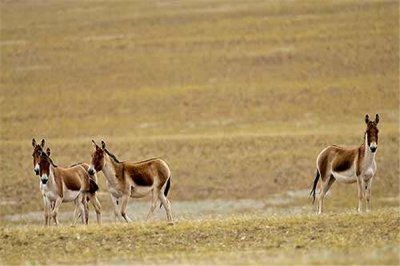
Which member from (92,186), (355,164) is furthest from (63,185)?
(355,164)

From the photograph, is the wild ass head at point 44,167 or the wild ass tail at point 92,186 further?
the wild ass tail at point 92,186

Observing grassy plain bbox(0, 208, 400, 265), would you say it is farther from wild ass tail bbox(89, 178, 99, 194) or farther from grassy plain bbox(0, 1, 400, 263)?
wild ass tail bbox(89, 178, 99, 194)

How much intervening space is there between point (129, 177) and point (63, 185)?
5.58 feet

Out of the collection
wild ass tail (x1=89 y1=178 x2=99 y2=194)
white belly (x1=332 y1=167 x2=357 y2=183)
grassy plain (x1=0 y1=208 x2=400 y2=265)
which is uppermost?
white belly (x1=332 y1=167 x2=357 y2=183)

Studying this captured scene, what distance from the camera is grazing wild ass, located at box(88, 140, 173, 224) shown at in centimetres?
2383

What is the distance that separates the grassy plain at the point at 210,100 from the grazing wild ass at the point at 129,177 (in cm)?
272

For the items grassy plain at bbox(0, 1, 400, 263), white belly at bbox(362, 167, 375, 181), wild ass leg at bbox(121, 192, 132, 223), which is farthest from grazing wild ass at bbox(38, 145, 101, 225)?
white belly at bbox(362, 167, 375, 181)

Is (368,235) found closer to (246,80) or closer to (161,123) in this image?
(161,123)

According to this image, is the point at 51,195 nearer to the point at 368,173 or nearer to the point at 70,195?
the point at 70,195

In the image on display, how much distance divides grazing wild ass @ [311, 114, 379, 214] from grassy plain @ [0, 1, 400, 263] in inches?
85.2

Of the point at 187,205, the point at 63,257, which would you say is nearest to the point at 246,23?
the point at 187,205

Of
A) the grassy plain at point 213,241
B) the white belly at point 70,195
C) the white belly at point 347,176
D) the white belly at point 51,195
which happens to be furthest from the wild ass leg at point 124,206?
the white belly at point 347,176

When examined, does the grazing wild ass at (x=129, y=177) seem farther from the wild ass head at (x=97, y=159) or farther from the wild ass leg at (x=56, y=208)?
the wild ass leg at (x=56, y=208)

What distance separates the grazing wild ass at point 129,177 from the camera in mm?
23828
